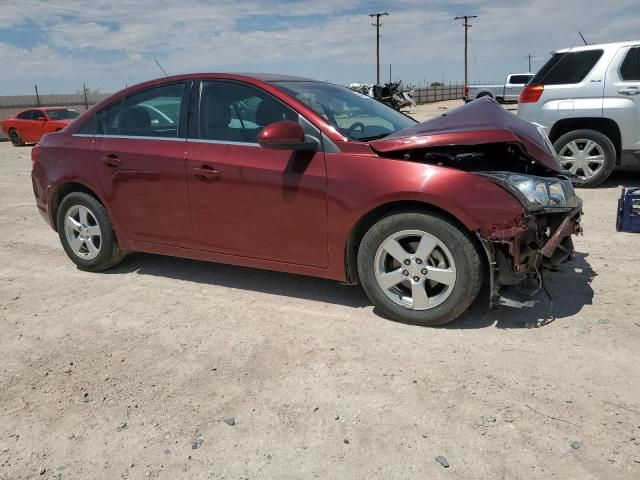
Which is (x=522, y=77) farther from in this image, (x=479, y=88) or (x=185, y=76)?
(x=185, y=76)

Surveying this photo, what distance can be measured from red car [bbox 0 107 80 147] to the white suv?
707 inches

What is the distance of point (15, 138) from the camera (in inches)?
867

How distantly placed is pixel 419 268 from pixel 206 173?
1.73 m

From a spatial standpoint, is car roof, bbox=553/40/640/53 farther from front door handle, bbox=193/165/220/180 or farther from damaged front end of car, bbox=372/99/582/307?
front door handle, bbox=193/165/220/180

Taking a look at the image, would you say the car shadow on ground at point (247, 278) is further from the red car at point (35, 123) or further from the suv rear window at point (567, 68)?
the red car at point (35, 123)

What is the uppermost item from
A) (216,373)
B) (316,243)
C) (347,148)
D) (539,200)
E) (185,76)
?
(185,76)

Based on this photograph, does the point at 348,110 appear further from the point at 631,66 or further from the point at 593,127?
the point at 631,66

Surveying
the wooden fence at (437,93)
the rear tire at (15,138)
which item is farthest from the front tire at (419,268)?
the wooden fence at (437,93)

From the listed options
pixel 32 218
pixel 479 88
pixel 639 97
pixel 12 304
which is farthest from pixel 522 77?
pixel 12 304

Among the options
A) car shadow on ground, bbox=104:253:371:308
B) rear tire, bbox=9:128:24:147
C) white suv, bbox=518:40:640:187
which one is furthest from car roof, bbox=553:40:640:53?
rear tire, bbox=9:128:24:147

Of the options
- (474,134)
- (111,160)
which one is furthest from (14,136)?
(474,134)

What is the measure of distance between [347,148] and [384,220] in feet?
1.81

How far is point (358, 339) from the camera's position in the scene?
11.6ft

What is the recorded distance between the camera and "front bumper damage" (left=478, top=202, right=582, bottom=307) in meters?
3.31
